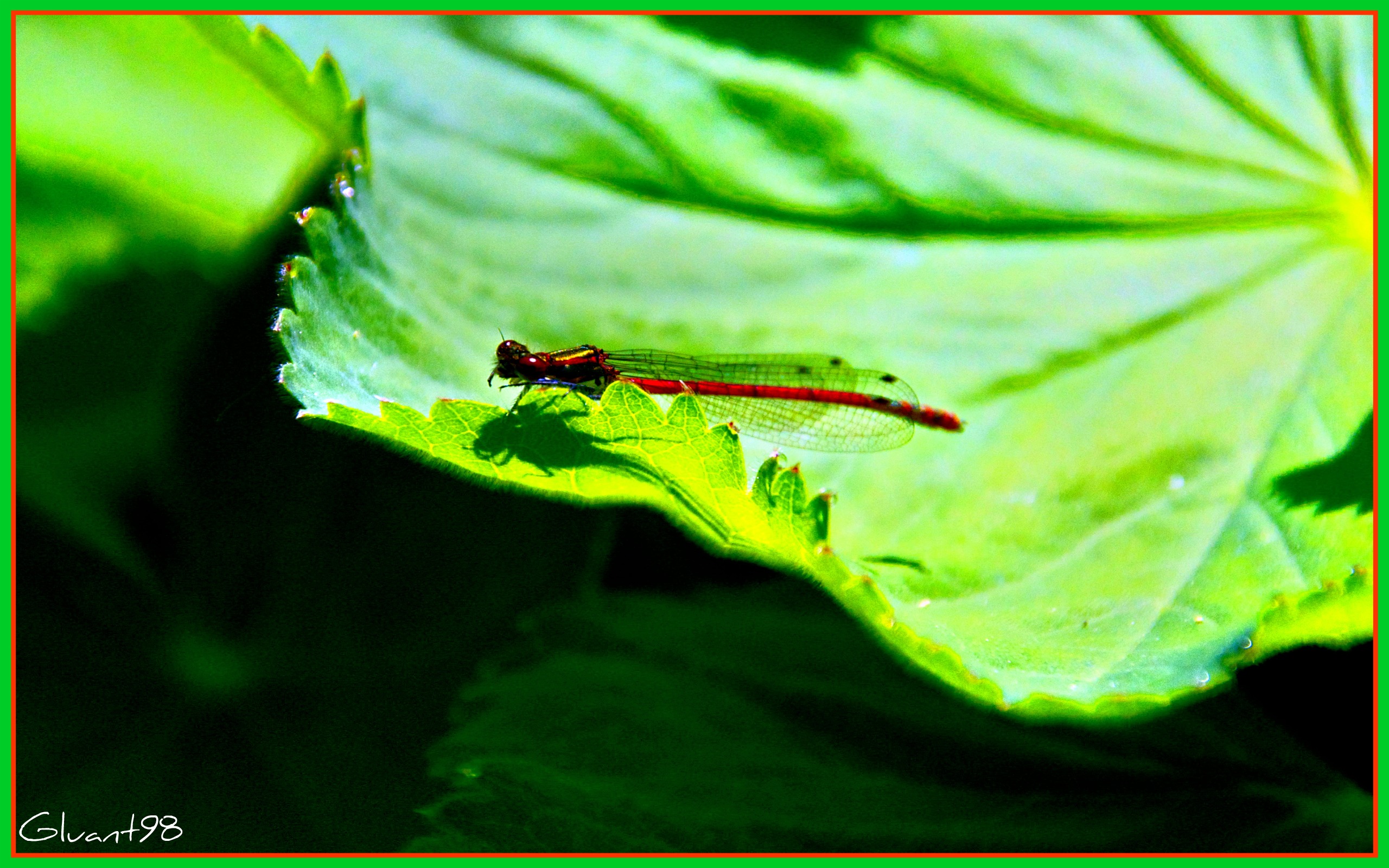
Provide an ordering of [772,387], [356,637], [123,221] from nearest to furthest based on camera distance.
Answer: [356,637], [772,387], [123,221]

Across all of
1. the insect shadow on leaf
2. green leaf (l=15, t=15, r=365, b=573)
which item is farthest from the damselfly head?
the insect shadow on leaf

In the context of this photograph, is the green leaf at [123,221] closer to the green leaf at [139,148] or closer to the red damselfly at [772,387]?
the green leaf at [139,148]

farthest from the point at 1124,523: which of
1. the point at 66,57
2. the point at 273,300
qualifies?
the point at 66,57

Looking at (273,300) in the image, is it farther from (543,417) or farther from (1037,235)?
(1037,235)
